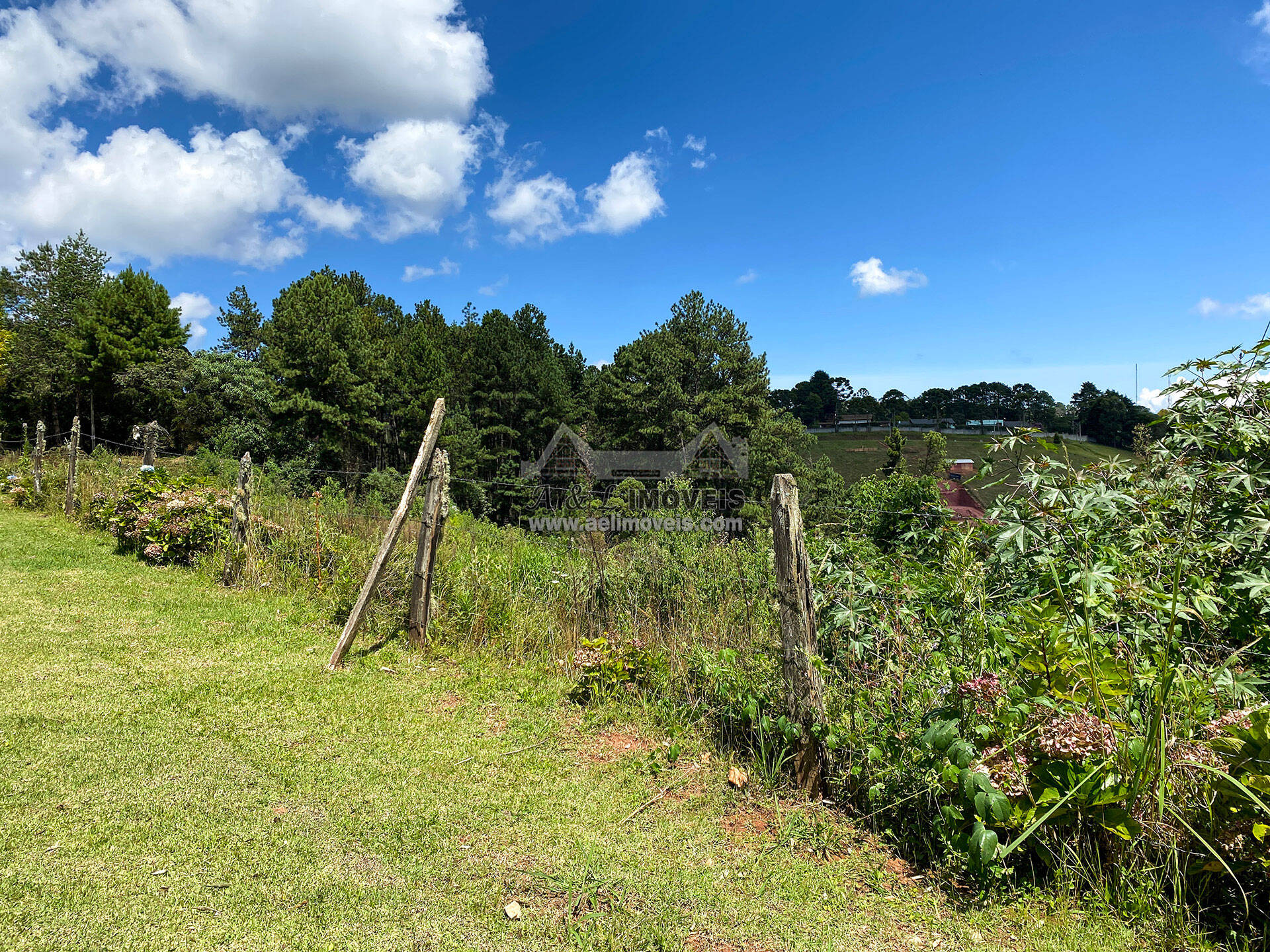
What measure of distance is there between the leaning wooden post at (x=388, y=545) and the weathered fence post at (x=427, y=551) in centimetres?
13

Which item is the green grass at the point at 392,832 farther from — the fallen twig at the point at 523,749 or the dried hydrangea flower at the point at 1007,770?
the dried hydrangea flower at the point at 1007,770

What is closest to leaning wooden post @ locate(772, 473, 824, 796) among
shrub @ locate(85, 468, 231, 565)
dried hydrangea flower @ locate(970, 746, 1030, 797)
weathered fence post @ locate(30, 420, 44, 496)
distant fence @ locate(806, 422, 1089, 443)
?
dried hydrangea flower @ locate(970, 746, 1030, 797)

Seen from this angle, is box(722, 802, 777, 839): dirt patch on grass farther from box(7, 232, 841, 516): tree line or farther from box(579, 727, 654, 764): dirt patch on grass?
box(7, 232, 841, 516): tree line

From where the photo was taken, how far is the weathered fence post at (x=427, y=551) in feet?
17.2

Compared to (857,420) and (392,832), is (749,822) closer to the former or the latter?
(392,832)

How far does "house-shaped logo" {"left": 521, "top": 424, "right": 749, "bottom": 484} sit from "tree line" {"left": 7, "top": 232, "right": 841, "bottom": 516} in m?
0.73

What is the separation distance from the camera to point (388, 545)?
527 cm

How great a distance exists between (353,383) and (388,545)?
1197 inches

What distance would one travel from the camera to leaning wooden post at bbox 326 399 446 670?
16.4 feet

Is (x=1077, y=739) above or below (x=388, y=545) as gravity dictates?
below

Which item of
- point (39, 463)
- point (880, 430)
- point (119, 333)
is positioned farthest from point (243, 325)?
point (880, 430)

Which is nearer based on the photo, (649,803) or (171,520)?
(649,803)

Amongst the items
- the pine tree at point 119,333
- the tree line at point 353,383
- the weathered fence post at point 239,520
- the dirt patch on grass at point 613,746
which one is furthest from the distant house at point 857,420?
the dirt patch on grass at point 613,746

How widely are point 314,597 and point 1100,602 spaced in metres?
6.45
